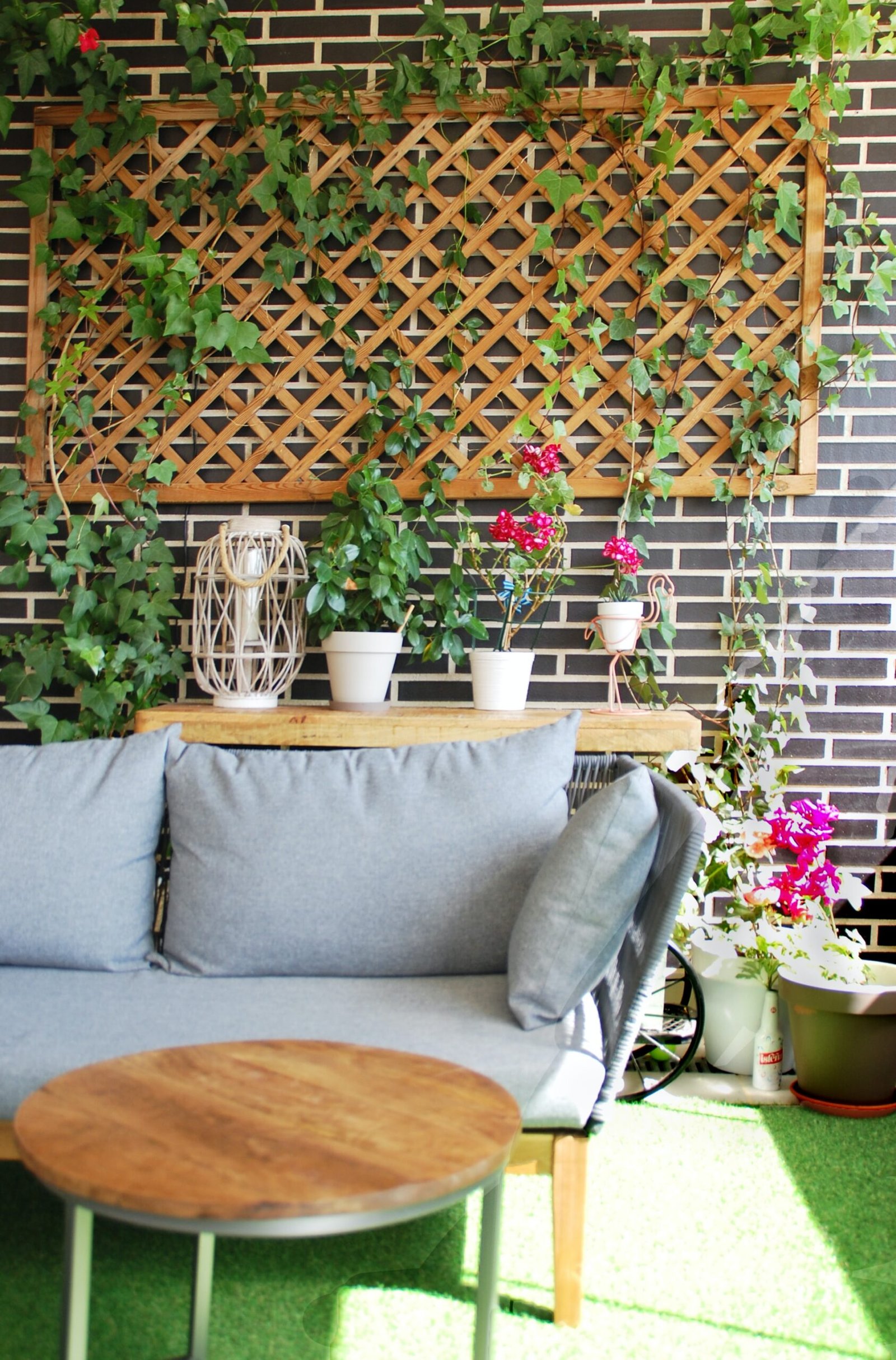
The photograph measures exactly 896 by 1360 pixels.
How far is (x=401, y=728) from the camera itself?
2.25m

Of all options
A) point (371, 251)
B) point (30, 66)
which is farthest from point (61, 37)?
point (371, 251)

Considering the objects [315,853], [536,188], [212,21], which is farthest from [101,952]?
[212,21]

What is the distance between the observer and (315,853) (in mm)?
1831

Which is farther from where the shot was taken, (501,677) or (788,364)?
(788,364)

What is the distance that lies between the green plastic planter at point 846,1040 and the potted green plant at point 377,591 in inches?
40.0

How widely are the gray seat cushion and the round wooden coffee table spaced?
222mm

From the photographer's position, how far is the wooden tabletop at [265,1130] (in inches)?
37.6

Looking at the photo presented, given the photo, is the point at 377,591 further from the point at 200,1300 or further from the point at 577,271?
the point at 200,1300

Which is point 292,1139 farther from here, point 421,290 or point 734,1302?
point 421,290

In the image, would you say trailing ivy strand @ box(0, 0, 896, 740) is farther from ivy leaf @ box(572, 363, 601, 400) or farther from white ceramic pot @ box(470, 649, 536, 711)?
white ceramic pot @ box(470, 649, 536, 711)

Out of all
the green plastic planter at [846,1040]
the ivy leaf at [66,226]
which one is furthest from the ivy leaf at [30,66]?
the green plastic planter at [846,1040]

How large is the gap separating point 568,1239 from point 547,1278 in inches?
6.5

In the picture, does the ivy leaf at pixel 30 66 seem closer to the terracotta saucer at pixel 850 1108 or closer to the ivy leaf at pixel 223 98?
the ivy leaf at pixel 223 98

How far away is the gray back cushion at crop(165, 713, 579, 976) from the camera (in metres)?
1.80
